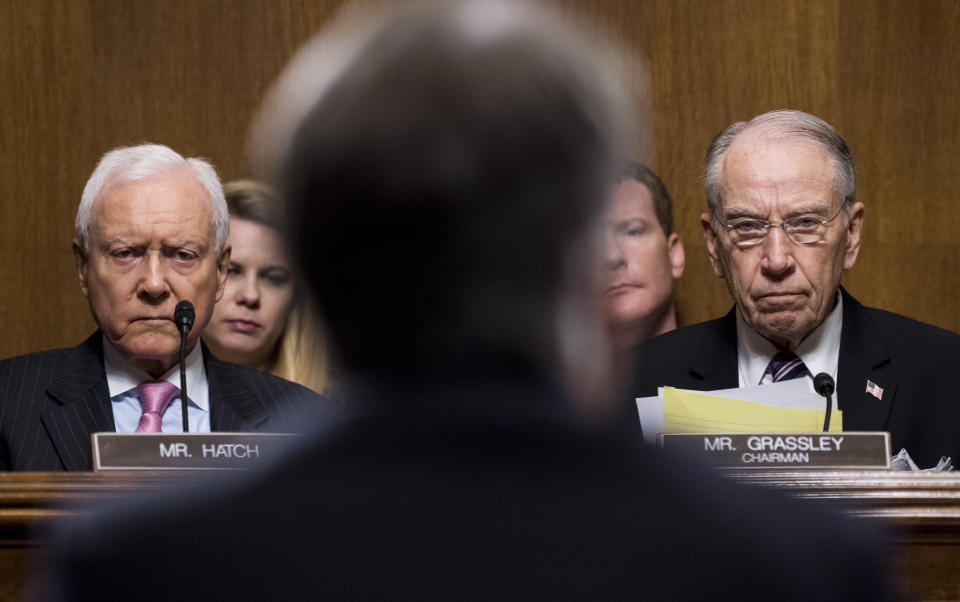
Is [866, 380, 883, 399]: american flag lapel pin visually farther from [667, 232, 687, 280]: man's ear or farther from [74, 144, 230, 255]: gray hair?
[74, 144, 230, 255]: gray hair

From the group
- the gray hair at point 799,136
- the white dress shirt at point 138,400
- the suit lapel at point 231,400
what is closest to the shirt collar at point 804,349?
the gray hair at point 799,136

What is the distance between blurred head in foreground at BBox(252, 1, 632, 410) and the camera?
2.13 ft

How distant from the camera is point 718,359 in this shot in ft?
8.34

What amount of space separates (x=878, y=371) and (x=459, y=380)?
193 centimetres

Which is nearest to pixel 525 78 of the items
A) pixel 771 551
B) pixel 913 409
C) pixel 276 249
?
pixel 276 249

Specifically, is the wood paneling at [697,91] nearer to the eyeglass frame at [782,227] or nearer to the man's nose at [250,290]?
the man's nose at [250,290]

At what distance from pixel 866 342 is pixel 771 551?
6.26ft

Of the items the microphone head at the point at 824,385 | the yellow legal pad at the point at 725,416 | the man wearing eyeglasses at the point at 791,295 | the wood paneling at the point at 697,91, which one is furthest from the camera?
the wood paneling at the point at 697,91

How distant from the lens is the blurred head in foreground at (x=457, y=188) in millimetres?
650

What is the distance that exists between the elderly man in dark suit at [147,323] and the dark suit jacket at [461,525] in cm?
163

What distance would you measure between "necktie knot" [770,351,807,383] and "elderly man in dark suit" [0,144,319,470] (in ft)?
3.12

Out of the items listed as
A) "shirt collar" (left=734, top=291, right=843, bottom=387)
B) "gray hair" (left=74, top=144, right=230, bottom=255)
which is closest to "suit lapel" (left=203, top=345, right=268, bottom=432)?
"gray hair" (left=74, top=144, right=230, bottom=255)

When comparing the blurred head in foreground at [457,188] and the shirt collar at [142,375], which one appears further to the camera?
the shirt collar at [142,375]

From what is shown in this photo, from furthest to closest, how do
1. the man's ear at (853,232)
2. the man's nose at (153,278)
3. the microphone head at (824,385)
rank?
the man's ear at (853,232) → the man's nose at (153,278) → the microphone head at (824,385)
